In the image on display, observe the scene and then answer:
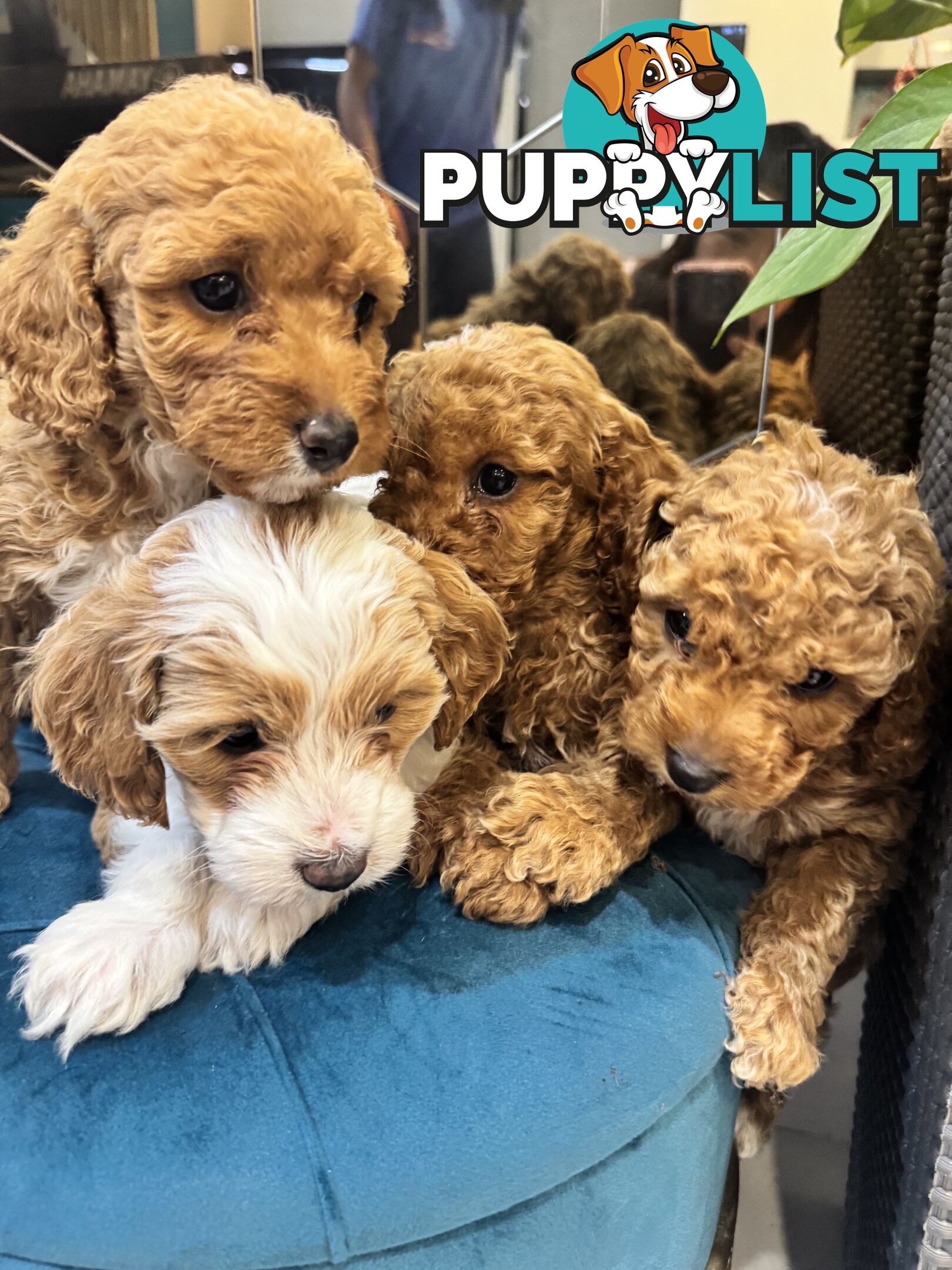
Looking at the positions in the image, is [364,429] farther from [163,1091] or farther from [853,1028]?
[853,1028]

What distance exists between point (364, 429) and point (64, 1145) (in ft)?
3.23

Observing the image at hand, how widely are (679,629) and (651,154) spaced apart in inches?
51.4

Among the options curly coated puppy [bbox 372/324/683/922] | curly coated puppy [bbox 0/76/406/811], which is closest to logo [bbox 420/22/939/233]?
curly coated puppy [bbox 372/324/683/922]

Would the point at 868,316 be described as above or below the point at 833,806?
above

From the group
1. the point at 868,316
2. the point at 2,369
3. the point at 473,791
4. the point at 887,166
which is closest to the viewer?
the point at 2,369

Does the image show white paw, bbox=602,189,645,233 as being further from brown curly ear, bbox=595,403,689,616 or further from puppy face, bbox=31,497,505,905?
puppy face, bbox=31,497,505,905

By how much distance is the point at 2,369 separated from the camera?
4.62 ft

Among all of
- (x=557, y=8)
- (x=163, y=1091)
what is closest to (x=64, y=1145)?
(x=163, y=1091)

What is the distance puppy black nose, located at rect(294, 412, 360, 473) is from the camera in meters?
1.22

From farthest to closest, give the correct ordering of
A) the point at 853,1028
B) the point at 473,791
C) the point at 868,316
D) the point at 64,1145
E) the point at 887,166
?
1. the point at 853,1028
2. the point at 868,316
3. the point at 887,166
4. the point at 473,791
5. the point at 64,1145

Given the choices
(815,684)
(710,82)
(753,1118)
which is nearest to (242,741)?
(815,684)

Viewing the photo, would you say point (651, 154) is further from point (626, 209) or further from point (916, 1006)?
point (916, 1006)

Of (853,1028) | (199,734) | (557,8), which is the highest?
(557,8)

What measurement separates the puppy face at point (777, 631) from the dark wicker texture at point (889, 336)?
2.24ft
